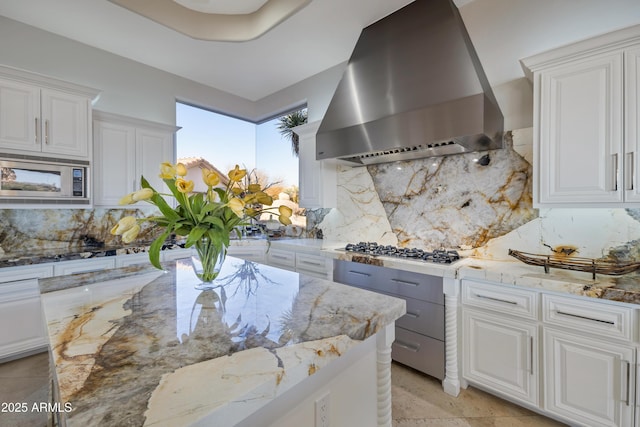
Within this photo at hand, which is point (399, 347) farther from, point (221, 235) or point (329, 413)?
point (221, 235)

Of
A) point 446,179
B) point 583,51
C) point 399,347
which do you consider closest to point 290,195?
point 446,179

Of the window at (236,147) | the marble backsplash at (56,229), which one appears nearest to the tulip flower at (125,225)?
the marble backsplash at (56,229)

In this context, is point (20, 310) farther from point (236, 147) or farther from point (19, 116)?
point (236, 147)

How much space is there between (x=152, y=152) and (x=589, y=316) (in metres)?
4.18

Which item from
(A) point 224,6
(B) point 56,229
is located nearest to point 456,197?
(A) point 224,6

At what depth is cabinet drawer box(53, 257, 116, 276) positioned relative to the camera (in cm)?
258

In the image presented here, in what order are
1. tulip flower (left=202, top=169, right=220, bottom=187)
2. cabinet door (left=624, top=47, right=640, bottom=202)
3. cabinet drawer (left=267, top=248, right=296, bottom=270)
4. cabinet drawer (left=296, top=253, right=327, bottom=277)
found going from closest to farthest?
1. tulip flower (left=202, top=169, right=220, bottom=187)
2. cabinet door (left=624, top=47, right=640, bottom=202)
3. cabinet drawer (left=296, top=253, right=327, bottom=277)
4. cabinet drawer (left=267, top=248, right=296, bottom=270)

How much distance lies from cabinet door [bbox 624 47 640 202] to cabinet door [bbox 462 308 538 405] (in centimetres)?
96

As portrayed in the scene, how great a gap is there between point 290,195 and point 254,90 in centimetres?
170

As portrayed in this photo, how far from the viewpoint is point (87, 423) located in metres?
0.48

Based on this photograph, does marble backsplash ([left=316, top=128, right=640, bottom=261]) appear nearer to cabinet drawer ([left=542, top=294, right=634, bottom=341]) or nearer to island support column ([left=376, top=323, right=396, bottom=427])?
cabinet drawer ([left=542, top=294, right=634, bottom=341])

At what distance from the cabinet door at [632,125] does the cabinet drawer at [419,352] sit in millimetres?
1483

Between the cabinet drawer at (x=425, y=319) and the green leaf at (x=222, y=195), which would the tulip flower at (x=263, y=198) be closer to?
the green leaf at (x=222, y=195)

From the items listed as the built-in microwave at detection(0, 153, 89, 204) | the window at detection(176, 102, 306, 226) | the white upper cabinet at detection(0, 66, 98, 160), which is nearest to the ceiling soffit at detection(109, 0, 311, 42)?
the white upper cabinet at detection(0, 66, 98, 160)
